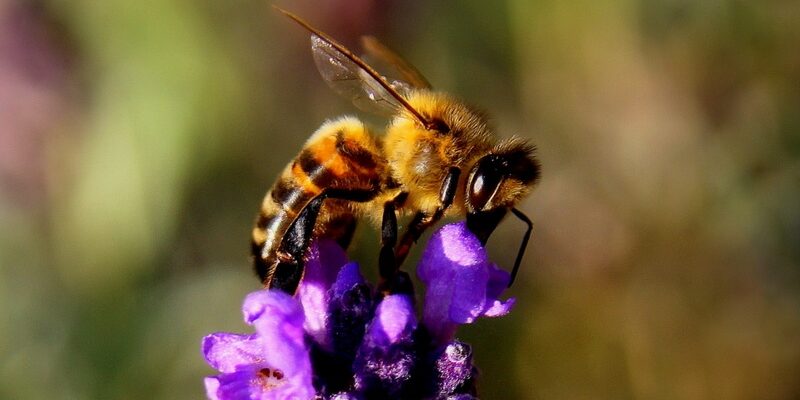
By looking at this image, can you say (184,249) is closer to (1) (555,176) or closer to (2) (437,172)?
(1) (555,176)

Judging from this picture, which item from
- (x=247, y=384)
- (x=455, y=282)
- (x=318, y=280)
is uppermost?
(x=455, y=282)

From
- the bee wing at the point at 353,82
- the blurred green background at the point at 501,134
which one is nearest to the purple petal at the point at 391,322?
the bee wing at the point at 353,82

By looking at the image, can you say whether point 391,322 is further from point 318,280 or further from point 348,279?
point 318,280

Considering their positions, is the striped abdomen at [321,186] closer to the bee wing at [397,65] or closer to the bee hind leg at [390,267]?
the bee hind leg at [390,267]

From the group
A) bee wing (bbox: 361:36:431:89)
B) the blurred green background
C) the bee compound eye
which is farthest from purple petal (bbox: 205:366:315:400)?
the blurred green background

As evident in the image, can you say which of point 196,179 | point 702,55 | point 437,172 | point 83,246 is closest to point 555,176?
point 702,55

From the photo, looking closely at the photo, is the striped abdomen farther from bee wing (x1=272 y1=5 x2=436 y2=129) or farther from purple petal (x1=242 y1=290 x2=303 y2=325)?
purple petal (x1=242 y1=290 x2=303 y2=325)

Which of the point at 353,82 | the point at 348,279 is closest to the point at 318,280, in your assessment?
the point at 348,279
